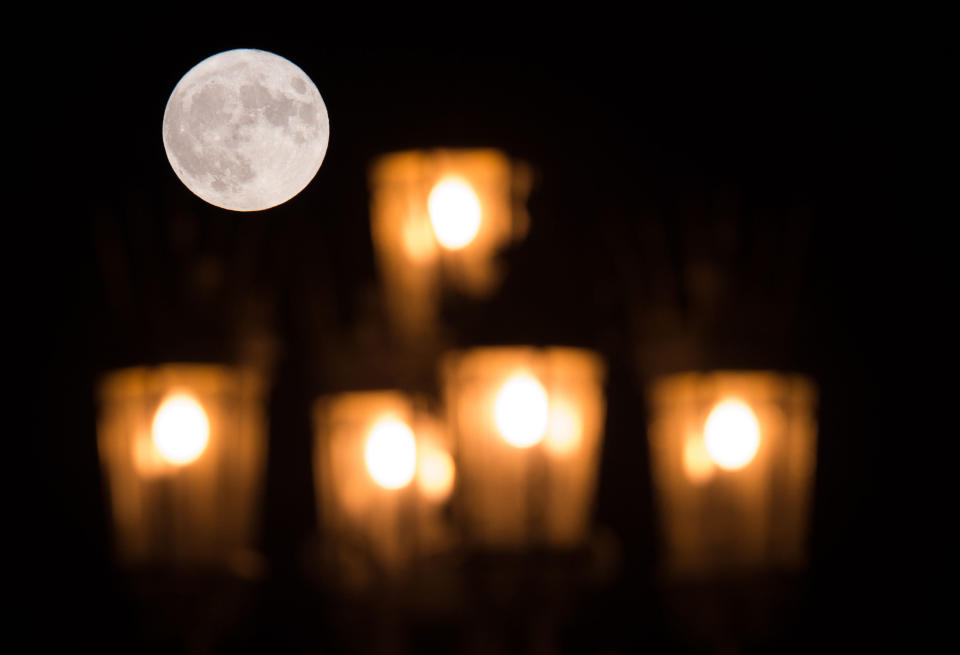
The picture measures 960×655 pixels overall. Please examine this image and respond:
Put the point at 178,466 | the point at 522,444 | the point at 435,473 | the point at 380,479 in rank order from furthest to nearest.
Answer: the point at 435,473 → the point at 380,479 → the point at 178,466 → the point at 522,444

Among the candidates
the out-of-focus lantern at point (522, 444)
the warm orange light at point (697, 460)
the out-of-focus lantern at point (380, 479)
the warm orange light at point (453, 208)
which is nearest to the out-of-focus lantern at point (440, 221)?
the warm orange light at point (453, 208)

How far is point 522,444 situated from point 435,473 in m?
0.64

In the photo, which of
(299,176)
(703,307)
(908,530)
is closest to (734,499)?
(703,307)

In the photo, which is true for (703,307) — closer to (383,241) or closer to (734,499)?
(734,499)

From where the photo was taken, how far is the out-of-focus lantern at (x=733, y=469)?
3.55m

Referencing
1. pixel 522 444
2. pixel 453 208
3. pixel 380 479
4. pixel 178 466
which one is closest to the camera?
pixel 522 444

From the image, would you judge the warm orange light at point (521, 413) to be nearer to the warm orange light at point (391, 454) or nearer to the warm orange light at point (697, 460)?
the warm orange light at point (697, 460)

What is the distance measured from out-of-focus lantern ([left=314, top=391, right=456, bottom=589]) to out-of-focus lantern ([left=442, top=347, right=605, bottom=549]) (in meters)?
0.38

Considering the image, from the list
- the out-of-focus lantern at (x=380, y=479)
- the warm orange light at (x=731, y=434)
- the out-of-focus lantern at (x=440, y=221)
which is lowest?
the out-of-focus lantern at (x=380, y=479)

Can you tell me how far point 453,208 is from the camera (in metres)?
3.90

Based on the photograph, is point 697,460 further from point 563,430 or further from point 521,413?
point 521,413

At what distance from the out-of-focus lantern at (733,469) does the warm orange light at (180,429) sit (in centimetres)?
112

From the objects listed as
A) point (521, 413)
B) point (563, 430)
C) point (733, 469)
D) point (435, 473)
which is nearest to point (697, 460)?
point (733, 469)

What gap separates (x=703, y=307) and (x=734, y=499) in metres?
0.48
